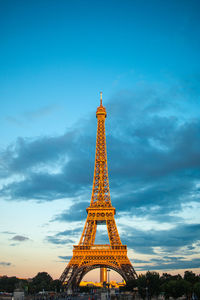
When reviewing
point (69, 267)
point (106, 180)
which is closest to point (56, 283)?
point (69, 267)

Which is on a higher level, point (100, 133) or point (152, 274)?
point (100, 133)

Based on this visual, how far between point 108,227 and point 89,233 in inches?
211

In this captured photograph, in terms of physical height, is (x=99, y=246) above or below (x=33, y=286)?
above

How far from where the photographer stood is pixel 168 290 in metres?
56.5

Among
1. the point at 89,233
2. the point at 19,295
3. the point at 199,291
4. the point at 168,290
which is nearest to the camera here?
the point at 19,295

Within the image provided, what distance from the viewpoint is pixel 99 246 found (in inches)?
3182

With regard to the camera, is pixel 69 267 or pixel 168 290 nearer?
pixel 168 290

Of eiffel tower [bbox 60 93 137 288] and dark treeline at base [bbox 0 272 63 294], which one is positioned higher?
eiffel tower [bbox 60 93 137 288]

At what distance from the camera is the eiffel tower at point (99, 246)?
77.4 m

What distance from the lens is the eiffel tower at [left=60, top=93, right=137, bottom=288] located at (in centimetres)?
7736

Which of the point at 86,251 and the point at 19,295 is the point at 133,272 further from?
the point at 19,295

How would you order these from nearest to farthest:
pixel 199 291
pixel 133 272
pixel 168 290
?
pixel 199 291 → pixel 168 290 → pixel 133 272

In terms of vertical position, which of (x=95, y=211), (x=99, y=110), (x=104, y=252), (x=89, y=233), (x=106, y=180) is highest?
(x=99, y=110)

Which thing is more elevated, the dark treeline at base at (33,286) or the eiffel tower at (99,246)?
the eiffel tower at (99,246)
